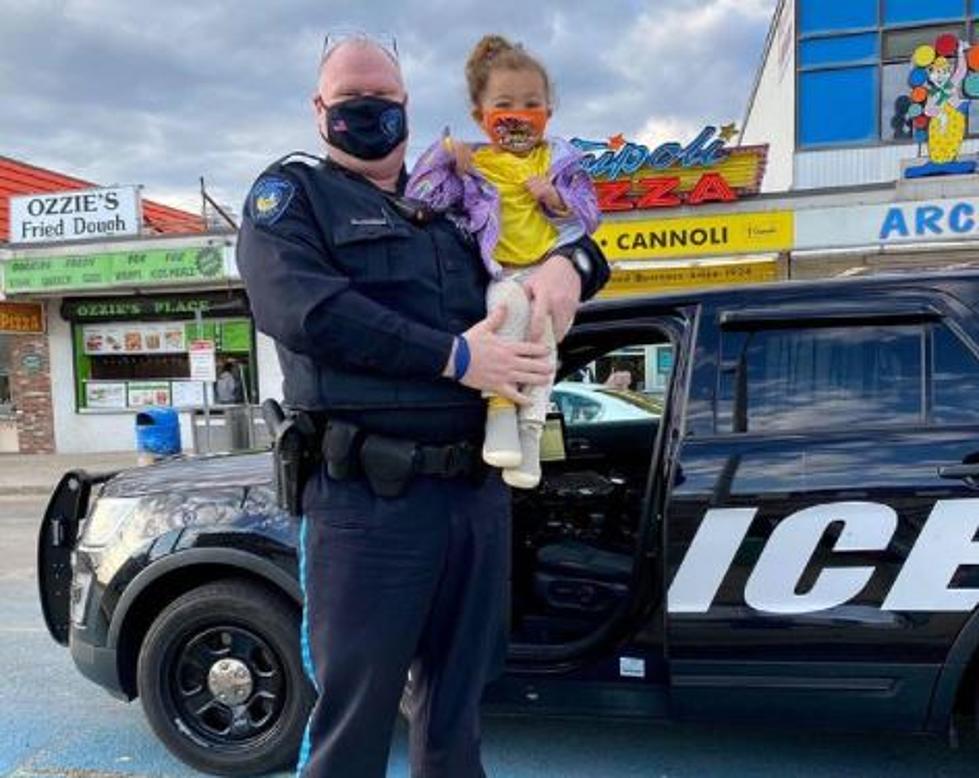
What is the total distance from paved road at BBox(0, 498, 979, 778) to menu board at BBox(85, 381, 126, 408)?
39.6 feet

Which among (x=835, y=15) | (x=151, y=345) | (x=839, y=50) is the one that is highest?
(x=835, y=15)

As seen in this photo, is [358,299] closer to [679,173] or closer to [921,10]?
[679,173]

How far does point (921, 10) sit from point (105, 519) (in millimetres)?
18090

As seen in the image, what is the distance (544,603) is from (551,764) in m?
0.55

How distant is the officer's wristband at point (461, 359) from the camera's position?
5.78 ft

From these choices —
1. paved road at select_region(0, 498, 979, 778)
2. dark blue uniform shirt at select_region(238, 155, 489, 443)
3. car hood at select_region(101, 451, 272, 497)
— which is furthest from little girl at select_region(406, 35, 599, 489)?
paved road at select_region(0, 498, 979, 778)

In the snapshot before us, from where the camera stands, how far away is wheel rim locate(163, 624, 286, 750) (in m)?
3.10

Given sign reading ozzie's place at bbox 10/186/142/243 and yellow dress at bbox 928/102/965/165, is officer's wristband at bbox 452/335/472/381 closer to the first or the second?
sign reading ozzie's place at bbox 10/186/142/243

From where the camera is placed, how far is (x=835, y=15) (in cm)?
1738

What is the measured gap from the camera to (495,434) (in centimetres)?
184

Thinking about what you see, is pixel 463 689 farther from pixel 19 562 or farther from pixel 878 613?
pixel 19 562

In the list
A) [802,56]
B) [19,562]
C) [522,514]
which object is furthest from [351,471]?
[802,56]

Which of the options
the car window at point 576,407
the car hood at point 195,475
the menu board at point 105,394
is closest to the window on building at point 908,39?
the menu board at point 105,394

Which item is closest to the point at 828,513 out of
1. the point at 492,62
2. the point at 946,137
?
the point at 492,62
